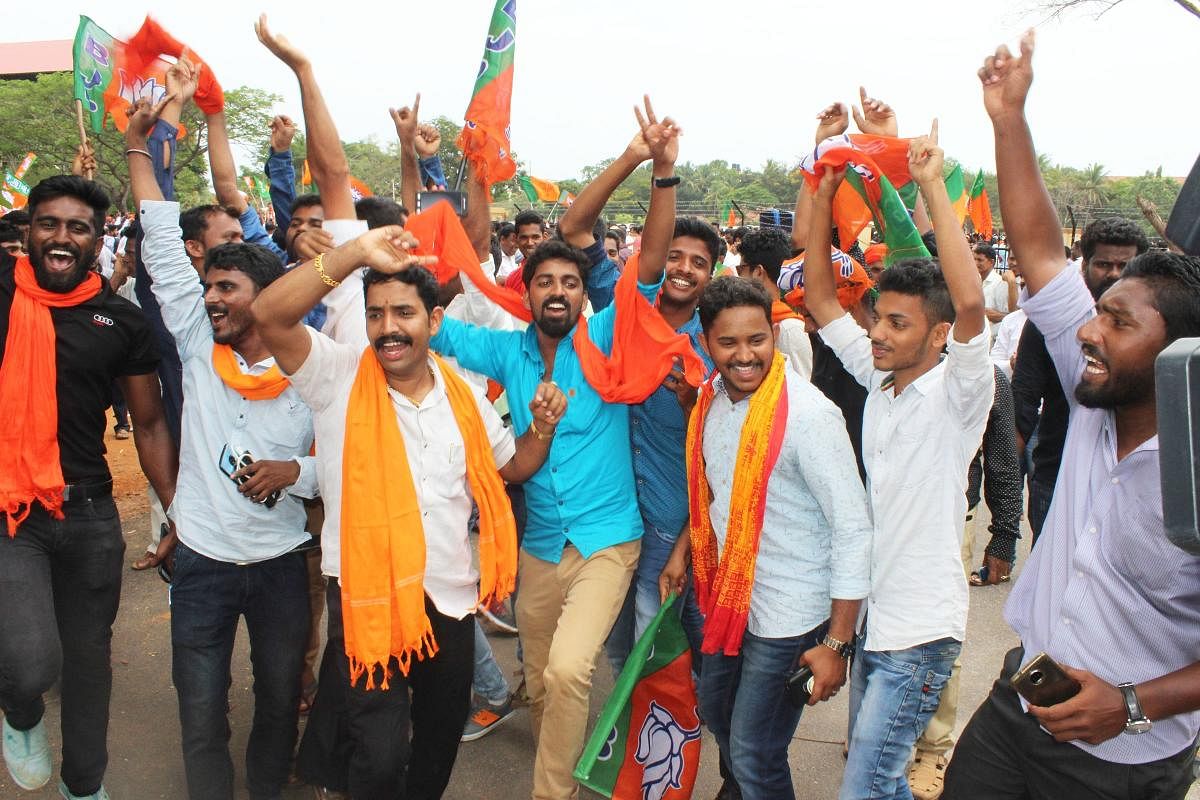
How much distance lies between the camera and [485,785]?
3354mm

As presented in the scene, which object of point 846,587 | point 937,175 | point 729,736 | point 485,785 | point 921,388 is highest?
point 937,175

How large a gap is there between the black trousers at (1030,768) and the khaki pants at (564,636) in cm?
120

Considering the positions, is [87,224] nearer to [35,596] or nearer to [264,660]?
[35,596]

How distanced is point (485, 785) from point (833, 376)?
2.30m

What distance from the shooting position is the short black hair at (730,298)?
2732 millimetres

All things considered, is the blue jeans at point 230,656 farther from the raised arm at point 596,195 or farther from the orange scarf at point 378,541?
the raised arm at point 596,195

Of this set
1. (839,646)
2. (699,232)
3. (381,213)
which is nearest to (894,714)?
(839,646)

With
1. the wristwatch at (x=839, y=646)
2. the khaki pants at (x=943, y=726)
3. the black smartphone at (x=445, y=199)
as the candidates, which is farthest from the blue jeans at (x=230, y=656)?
the khaki pants at (x=943, y=726)

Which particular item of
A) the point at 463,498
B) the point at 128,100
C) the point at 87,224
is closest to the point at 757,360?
the point at 463,498

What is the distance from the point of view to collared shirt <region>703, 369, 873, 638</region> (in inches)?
99.8

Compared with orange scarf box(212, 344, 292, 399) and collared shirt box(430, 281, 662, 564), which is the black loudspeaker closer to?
collared shirt box(430, 281, 662, 564)

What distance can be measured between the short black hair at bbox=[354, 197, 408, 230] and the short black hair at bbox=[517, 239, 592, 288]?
122cm

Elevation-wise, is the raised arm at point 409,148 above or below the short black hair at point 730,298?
above

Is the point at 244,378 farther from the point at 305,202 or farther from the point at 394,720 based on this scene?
the point at 305,202
